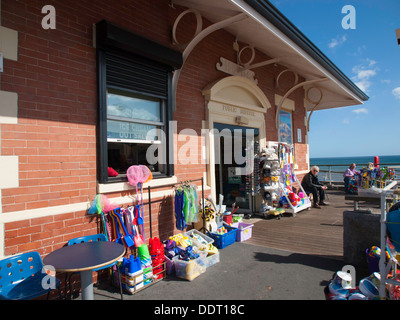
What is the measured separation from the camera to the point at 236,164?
7332 mm

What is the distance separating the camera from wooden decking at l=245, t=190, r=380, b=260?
451 cm

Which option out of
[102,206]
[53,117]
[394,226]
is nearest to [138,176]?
[102,206]

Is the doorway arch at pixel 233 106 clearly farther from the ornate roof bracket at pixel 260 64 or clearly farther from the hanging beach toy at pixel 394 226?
the hanging beach toy at pixel 394 226

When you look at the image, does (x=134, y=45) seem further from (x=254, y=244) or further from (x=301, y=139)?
(x=301, y=139)

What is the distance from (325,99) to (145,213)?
8.83 m

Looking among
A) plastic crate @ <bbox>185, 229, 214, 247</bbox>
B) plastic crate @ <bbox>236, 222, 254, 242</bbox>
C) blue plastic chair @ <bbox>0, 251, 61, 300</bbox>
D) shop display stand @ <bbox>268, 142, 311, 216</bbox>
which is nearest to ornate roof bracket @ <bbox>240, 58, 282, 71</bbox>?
shop display stand @ <bbox>268, 142, 311, 216</bbox>

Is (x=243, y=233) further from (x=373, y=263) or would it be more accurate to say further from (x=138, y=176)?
(x=138, y=176)

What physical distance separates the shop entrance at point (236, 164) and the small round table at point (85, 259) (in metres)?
4.26

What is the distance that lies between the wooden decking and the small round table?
9.91ft

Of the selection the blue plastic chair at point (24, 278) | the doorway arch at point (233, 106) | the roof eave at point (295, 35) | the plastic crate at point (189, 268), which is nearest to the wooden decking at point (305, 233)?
the doorway arch at point (233, 106)

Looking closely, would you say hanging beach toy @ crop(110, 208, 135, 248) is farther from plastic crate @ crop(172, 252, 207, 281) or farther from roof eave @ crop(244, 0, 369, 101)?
roof eave @ crop(244, 0, 369, 101)

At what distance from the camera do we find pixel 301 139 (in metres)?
9.40

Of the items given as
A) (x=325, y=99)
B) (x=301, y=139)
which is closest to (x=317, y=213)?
(x=301, y=139)

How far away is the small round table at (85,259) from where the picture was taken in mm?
2211
